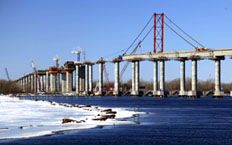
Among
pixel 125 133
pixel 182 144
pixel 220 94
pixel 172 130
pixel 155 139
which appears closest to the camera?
pixel 182 144

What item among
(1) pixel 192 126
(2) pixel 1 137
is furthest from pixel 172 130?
(2) pixel 1 137

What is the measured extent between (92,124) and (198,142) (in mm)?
14354

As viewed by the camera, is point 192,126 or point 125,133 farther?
point 192,126

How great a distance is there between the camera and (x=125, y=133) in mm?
37562

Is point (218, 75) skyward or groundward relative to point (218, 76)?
skyward

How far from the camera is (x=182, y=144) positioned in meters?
31.9

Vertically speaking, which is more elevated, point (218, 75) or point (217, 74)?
point (217, 74)

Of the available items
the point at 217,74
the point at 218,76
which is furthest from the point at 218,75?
the point at 217,74

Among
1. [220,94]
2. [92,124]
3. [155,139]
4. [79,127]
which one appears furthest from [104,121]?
[220,94]

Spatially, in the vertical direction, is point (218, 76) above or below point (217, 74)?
below

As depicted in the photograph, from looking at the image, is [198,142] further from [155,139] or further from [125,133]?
[125,133]

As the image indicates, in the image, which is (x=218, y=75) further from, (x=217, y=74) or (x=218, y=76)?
(x=217, y=74)

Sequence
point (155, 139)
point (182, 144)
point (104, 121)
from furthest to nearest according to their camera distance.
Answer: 1. point (104, 121)
2. point (155, 139)
3. point (182, 144)

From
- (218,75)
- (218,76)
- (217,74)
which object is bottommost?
(218,76)
